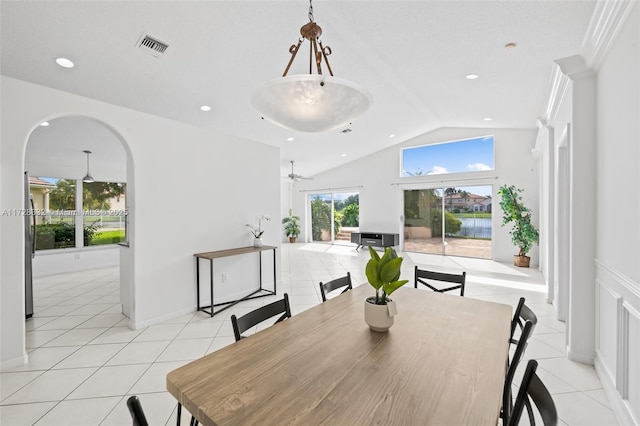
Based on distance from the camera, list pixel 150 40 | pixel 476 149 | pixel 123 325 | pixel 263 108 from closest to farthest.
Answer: pixel 263 108, pixel 150 40, pixel 123 325, pixel 476 149

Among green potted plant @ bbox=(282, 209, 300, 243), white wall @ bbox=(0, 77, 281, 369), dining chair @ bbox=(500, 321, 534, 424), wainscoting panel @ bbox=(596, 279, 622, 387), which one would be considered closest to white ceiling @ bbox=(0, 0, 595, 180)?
white wall @ bbox=(0, 77, 281, 369)

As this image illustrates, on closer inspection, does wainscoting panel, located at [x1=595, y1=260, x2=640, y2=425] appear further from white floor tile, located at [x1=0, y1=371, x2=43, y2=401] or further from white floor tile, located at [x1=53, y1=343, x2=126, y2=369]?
white floor tile, located at [x1=0, y1=371, x2=43, y2=401]

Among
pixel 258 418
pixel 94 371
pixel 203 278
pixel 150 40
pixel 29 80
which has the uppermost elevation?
pixel 150 40

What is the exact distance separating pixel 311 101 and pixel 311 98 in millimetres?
18

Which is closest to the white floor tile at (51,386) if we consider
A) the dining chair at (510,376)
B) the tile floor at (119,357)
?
the tile floor at (119,357)

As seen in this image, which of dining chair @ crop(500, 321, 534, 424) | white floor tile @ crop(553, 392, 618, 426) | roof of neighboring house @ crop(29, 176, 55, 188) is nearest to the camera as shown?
dining chair @ crop(500, 321, 534, 424)

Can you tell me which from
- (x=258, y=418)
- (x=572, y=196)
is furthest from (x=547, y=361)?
(x=258, y=418)

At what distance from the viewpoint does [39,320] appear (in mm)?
3334

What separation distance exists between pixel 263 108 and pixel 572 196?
8.43 feet

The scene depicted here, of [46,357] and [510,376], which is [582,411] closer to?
[510,376]

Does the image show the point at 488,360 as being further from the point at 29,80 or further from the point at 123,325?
the point at 29,80

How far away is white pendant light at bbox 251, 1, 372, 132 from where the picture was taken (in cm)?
129

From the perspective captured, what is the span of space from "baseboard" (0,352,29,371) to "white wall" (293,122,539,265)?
751 cm

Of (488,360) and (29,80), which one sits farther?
(29,80)
